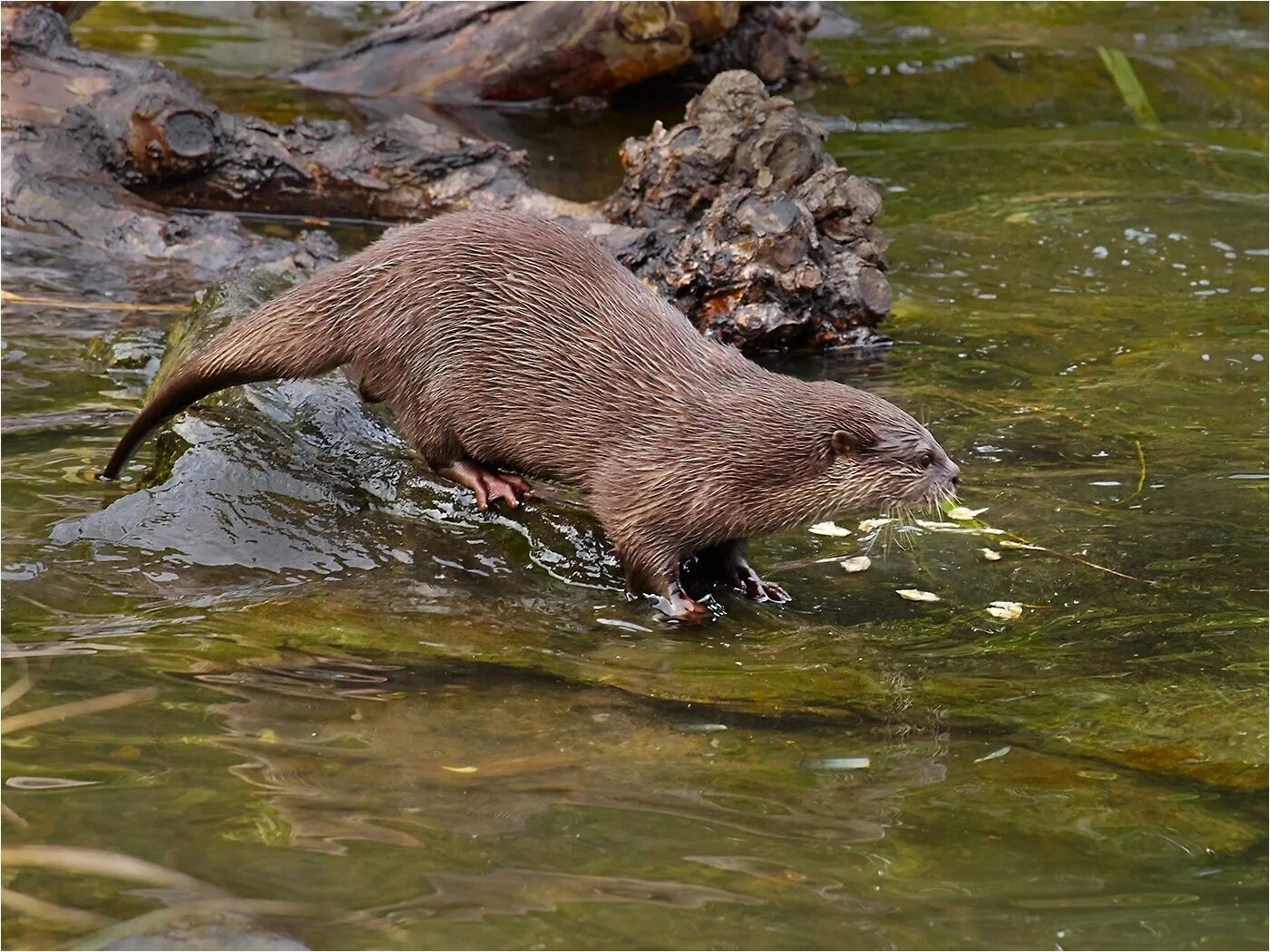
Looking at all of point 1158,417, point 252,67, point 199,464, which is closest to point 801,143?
point 1158,417

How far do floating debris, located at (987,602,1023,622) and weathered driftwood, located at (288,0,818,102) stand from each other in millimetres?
5511

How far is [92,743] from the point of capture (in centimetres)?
277

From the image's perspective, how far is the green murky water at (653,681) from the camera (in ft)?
7.83

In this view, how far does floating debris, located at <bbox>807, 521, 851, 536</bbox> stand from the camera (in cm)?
436

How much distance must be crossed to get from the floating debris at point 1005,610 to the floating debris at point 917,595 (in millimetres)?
146

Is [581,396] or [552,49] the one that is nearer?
[581,396]

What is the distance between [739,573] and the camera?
3.98 meters

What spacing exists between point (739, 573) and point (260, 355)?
4.58ft

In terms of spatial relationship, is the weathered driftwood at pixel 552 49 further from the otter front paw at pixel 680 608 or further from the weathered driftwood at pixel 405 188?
the otter front paw at pixel 680 608

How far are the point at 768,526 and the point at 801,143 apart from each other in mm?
2565

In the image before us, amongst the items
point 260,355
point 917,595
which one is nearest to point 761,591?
point 917,595

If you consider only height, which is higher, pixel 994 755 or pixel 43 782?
pixel 43 782

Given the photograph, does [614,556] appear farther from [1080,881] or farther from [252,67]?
[252,67]

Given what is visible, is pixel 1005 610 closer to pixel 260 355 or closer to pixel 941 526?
pixel 941 526
